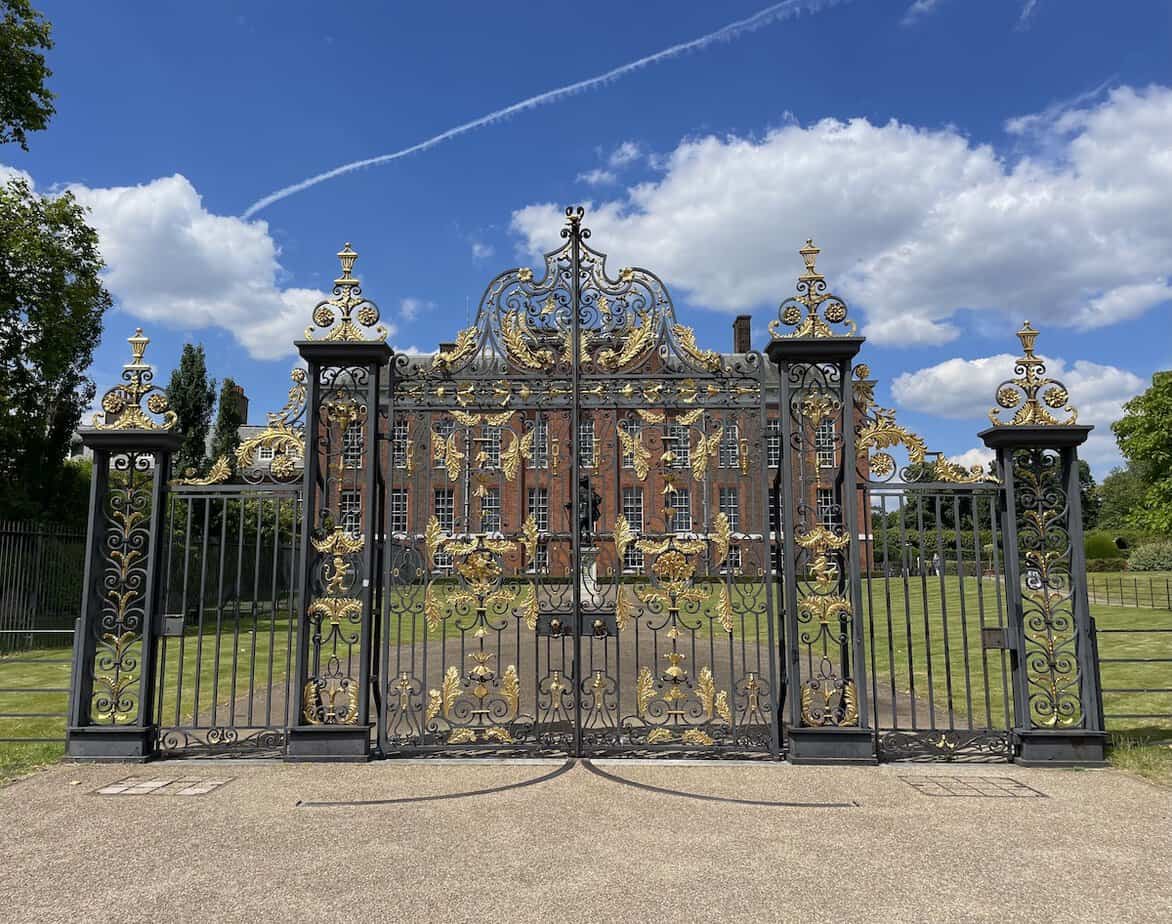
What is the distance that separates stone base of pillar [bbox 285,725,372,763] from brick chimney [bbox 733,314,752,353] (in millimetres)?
32437

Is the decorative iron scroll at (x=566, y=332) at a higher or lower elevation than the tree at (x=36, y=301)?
lower

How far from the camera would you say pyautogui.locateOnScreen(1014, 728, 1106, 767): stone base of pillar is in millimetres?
6355

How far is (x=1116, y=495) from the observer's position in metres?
60.6

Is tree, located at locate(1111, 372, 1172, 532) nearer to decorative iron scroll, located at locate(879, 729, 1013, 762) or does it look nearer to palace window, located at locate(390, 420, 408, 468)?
decorative iron scroll, located at locate(879, 729, 1013, 762)

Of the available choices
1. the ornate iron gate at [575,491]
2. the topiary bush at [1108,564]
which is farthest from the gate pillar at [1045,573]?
the topiary bush at [1108,564]

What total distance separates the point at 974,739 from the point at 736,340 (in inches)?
1291

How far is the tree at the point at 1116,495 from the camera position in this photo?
2234 inches

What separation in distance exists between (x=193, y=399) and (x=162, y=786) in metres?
19.0

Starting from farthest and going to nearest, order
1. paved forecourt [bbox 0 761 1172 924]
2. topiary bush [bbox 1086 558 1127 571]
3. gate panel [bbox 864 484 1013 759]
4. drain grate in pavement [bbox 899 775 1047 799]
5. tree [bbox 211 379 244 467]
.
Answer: topiary bush [bbox 1086 558 1127 571] → tree [bbox 211 379 244 467] → gate panel [bbox 864 484 1013 759] → drain grate in pavement [bbox 899 775 1047 799] → paved forecourt [bbox 0 761 1172 924]

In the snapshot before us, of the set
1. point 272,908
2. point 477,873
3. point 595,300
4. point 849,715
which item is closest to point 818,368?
point 595,300

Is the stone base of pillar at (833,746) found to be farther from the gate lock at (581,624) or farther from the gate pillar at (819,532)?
the gate lock at (581,624)

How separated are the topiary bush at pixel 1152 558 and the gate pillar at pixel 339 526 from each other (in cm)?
3394

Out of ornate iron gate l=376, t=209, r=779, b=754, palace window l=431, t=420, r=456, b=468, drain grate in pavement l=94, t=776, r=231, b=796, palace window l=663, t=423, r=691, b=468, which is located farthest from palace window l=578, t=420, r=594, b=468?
drain grate in pavement l=94, t=776, r=231, b=796

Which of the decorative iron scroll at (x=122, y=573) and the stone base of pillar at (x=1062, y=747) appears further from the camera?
the decorative iron scroll at (x=122, y=573)
